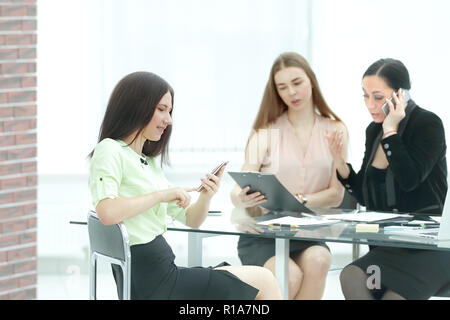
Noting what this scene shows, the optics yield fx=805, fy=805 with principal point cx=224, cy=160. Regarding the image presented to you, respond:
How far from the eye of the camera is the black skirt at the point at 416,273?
3090 mm

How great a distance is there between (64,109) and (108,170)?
101 inches

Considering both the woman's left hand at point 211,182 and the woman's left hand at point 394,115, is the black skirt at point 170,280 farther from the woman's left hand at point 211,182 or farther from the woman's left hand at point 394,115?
the woman's left hand at point 394,115

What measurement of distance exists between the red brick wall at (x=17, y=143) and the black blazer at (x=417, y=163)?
1641mm

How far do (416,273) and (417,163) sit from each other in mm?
531

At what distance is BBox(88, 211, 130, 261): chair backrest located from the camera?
2.66 m

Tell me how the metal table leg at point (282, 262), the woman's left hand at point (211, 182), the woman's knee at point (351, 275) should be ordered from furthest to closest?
1. the woman's knee at point (351, 275)
2. the metal table leg at point (282, 262)
3. the woman's left hand at point (211, 182)

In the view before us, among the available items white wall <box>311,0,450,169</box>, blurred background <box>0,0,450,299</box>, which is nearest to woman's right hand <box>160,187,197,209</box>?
blurred background <box>0,0,450,299</box>

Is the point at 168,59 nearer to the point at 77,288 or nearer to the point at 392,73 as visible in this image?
the point at 77,288

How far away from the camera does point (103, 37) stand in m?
5.07

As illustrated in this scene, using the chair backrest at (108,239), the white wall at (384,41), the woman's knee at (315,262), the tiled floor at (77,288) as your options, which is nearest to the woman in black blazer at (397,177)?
the woman's knee at (315,262)

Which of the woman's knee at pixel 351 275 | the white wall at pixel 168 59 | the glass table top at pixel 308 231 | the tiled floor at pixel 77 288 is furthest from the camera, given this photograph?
the white wall at pixel 168 59
